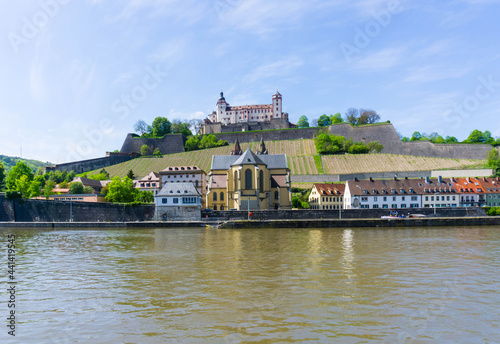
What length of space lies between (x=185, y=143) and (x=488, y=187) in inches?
3186

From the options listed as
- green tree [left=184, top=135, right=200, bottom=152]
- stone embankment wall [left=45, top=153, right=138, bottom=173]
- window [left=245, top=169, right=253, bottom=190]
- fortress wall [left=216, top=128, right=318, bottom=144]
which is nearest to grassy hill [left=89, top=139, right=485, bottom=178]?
stone embankment wall [left=45, top=153, right=138, bottom=173]

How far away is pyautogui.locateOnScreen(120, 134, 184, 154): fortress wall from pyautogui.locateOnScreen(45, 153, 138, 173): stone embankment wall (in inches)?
314

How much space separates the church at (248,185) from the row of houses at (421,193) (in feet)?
32.4

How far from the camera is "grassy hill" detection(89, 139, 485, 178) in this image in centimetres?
9388

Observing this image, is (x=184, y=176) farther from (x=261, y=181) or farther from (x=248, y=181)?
(x=261, y=181)

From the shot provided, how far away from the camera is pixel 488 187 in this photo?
Result: 6400 cm

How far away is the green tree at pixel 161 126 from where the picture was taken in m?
132

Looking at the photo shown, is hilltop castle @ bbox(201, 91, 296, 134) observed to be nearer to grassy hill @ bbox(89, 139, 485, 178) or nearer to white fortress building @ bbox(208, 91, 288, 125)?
white fortress building @ bbox(208, 91, 288, 125)

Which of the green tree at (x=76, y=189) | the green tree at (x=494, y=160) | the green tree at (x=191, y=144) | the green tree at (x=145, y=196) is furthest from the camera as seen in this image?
the green tree at (x=191, y=144)

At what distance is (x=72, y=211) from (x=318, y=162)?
57617mm

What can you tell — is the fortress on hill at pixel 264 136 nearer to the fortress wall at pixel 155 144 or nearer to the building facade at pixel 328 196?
the fortress wall at pixel 155 144

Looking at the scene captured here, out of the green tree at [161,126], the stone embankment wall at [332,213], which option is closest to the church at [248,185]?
the stone embankment wall at [332,213]

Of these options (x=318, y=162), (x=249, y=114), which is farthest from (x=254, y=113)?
(x=318, y=162)

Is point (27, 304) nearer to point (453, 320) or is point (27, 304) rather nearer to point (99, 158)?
point (453, 320)
